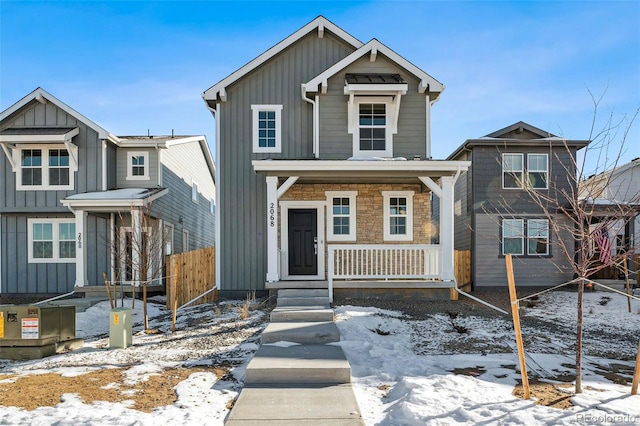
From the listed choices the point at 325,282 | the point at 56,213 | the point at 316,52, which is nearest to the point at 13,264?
the point at 56,213

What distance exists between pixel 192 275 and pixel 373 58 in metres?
8.10

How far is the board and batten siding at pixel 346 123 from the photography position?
1240 centimetres

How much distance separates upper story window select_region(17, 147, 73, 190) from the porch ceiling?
26.5 feet

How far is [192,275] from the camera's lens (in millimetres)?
12812

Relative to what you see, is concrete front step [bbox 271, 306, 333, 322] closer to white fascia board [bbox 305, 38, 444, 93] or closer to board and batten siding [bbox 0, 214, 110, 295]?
white fascia board [bbox 305, 38, 444, 93]

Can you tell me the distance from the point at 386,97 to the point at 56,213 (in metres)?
11.4

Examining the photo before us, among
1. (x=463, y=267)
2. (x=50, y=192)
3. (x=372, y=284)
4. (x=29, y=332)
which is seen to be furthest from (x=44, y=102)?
(x=463, y=267)

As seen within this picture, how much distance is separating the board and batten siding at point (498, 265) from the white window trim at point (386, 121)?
4.96m

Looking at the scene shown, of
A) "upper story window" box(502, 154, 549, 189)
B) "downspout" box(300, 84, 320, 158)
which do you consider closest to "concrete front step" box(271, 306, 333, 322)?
"downspout" box(300, 84, 320, 158)

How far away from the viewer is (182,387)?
205 inches

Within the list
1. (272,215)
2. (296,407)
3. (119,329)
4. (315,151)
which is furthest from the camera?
(315,151)

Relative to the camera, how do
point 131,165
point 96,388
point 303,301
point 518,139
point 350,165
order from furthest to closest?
point 131,165 < point 518,139 < point 350,165 < point 303,301 < point 96,388

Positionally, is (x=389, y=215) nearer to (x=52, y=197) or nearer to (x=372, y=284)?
(x=372, y=284)

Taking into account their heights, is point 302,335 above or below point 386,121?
below
